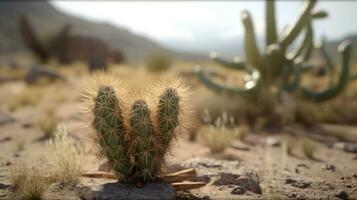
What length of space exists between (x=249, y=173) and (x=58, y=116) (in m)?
6.61

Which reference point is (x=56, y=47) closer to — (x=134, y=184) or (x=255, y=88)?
(x=255, y=88)

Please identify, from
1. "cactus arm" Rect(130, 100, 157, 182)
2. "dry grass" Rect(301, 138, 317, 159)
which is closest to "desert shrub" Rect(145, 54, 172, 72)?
"dry grass" Rect(301, 138, 317, 159)

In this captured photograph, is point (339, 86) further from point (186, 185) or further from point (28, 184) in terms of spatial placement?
point (28, 184)

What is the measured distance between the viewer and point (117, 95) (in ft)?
16.2

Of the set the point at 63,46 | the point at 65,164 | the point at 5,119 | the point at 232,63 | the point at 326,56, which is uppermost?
the point at 63,46

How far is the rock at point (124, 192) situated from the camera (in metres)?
4.59

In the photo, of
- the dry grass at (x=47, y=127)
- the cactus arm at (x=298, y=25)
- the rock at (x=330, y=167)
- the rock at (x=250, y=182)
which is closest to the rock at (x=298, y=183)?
the rock at (x=250, y=182)

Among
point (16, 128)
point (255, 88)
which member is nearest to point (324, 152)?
point (255, 88)

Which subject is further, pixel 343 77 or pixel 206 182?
pixel 343 77

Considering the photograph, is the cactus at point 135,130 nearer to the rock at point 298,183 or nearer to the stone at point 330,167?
the rock at point 298,183

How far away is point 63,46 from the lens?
2962 centimetres

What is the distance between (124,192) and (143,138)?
58 centimetres

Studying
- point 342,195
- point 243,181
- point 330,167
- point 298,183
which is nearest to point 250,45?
point 330,167

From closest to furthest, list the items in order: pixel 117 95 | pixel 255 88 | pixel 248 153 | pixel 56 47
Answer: pixel 117 95
pixel 248 153
pixel 255 88
pixel 56 47
